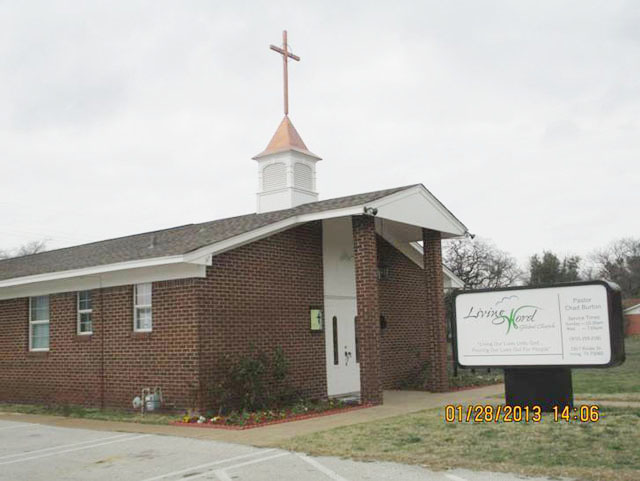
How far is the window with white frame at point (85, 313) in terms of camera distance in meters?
15.9

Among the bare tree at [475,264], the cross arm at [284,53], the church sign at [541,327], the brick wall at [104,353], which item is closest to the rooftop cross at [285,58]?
the cross arm at [284,53]

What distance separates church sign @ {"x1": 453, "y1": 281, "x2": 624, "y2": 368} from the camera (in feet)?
34.3

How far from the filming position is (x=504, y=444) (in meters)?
8.97

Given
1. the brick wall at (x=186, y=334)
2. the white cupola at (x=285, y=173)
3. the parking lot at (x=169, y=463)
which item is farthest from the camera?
the white cupola at (x=285, y=173)

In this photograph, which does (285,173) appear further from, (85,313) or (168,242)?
(85,313)

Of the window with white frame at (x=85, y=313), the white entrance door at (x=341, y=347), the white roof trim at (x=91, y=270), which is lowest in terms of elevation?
the white entrance door at (x=341, y=347)

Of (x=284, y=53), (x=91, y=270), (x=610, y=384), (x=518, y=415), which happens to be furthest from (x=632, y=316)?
(x=91, y=270)

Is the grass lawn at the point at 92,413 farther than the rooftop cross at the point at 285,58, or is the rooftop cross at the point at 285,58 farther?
the rooftop cross at the point at 285,58

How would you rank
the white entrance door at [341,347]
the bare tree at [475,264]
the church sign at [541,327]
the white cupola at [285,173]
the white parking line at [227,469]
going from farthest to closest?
the bare tree at [475,264] < the white cupola at [285,173] < the white entrance door at [341,347] < the church sign at [541,327] < the white parking line at [227,469]

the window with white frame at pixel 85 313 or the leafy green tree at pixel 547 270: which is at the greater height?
the leafy green tree at pixel 547 270

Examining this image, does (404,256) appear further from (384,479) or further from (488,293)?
(384,479)

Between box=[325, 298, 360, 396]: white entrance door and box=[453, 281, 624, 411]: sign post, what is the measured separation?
17.8 ft

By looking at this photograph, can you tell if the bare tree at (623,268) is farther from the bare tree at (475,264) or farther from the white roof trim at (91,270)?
the white roof trim at (91,270)

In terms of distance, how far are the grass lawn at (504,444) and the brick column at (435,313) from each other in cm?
511
